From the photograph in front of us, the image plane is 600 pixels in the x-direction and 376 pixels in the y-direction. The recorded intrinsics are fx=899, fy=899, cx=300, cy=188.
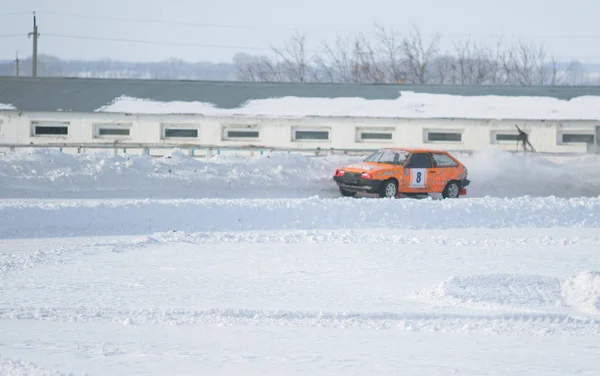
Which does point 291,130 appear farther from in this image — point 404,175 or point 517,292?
point 517,292

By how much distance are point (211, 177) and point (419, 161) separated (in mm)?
6441

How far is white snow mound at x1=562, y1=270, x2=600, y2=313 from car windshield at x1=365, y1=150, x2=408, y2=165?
46.3 ft

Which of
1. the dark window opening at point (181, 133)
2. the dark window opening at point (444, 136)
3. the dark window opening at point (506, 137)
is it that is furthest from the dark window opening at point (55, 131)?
the dark window opening at point (506, 137)

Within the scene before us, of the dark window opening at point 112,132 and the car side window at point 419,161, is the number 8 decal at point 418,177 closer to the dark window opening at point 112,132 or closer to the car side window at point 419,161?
the car side window at point 419,161

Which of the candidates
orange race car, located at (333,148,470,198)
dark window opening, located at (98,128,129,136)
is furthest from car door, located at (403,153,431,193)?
dark window opening, located at (98,128,129,136)

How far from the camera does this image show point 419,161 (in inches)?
1052

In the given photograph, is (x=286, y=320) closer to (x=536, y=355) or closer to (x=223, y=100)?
(x=536, y=355)

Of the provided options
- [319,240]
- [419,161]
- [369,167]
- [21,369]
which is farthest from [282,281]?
[419,161]

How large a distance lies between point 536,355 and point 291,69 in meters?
74.0

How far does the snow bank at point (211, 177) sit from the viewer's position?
1040 inches

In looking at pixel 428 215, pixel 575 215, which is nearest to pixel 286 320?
pixel 428 215

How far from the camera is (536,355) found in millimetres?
9586

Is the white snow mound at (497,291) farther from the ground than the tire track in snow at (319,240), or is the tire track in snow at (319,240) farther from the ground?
the tire track in snow at (319,240)

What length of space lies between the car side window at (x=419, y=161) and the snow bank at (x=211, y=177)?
2.63 meters
